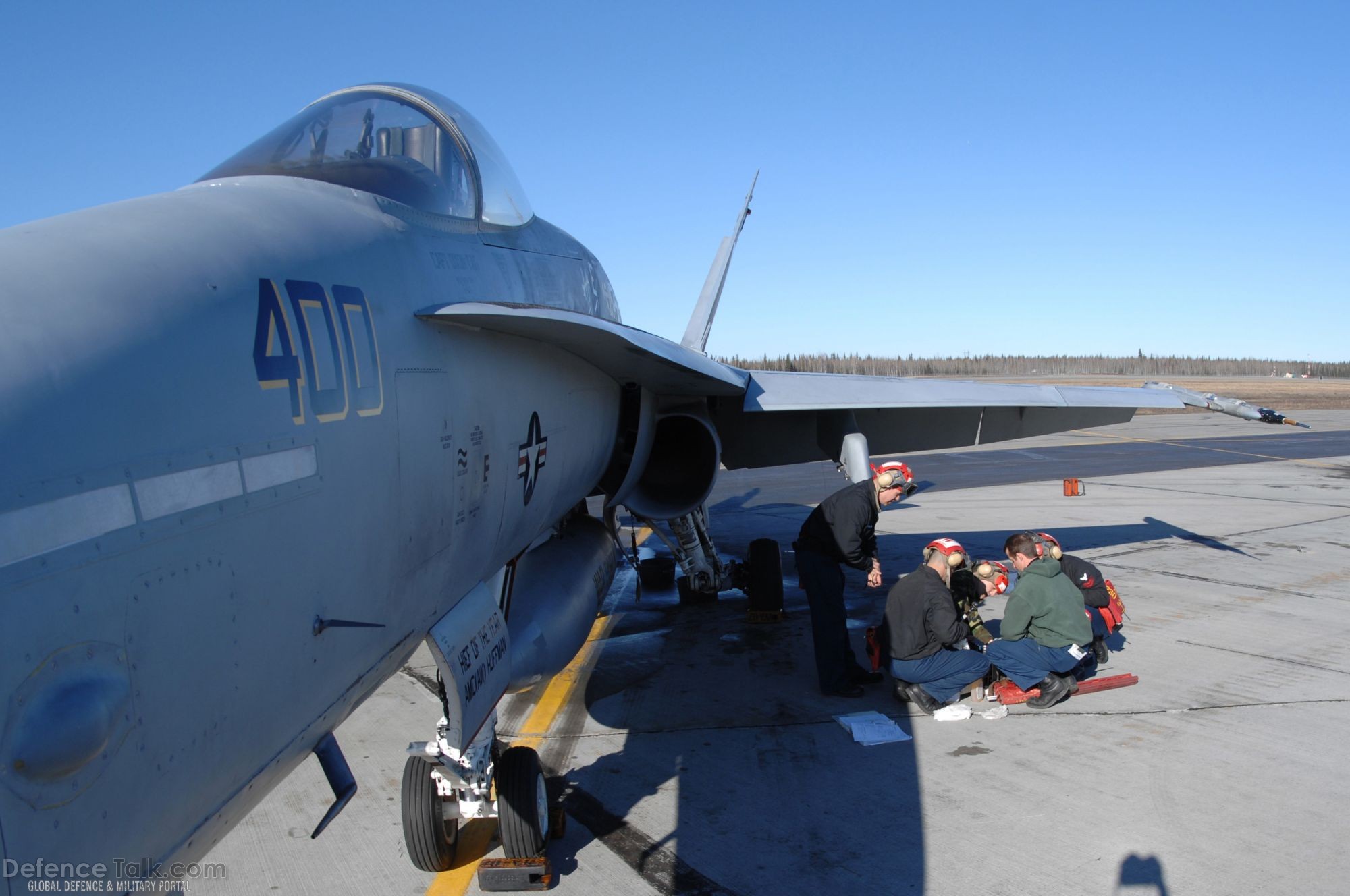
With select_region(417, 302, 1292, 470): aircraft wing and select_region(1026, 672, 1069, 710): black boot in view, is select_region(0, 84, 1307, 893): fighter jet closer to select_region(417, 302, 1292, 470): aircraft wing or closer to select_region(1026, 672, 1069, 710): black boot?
select_region(417, 302, 1292, 470): aircraft wing

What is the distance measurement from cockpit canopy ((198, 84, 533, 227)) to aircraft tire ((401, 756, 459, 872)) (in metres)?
2.52

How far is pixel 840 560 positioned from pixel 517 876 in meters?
3.36

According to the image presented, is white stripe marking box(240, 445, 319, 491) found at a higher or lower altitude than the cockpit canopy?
lower

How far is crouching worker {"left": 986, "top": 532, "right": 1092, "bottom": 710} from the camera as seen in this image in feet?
19.1

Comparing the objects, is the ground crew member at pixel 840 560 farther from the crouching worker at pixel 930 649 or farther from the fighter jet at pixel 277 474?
the fighter jet at pixel 277 474

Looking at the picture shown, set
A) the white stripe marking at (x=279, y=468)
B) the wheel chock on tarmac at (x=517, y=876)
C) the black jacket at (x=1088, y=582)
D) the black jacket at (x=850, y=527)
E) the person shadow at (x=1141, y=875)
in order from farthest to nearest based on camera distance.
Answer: the black jacket at (x=1088, y=582), the black jacket at (x=850, y=527), the wheel chock on tarmac at (x=517, y=876), the person shadow at (x=1141, y=875), the white stripe marking at (x=279, y=468)

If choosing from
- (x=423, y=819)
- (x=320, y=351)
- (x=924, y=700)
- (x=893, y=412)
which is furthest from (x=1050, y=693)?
(x=320, y=351)

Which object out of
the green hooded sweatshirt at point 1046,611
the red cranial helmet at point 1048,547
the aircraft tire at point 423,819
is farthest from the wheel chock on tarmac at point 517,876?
the red cranial helmet at point 1048,547

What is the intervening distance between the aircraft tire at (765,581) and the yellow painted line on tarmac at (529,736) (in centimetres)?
141

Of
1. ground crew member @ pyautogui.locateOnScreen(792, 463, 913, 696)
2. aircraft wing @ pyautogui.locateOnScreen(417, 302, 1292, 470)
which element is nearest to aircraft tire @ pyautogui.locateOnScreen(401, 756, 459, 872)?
aircraft wing @ pyautogui.locateOnScreen(417, 302, 1292, 470)

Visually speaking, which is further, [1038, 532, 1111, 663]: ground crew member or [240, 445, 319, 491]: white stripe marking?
[1038, 532, 1111, 663]: ground crew member

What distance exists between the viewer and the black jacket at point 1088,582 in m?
6.74

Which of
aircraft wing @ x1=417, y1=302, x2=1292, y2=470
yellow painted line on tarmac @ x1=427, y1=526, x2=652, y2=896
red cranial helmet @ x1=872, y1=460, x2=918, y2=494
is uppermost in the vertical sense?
aircraft wing @ x1=417, y1=302, x2=1292, y2=470

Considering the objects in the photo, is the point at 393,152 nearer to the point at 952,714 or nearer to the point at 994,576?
the point at 952,714
